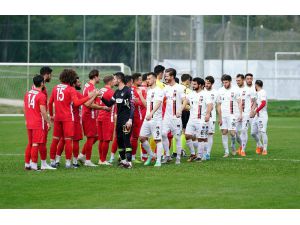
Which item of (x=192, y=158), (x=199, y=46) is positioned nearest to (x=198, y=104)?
(x=192, y=158)

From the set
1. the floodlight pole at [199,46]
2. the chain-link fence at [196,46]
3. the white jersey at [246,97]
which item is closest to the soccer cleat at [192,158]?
the white jersey at [246,97]

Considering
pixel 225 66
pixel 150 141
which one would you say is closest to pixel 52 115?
pixel 150 141

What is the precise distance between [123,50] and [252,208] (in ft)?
120

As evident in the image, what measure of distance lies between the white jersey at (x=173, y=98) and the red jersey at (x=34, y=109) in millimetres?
3070

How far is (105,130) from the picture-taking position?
17.7m

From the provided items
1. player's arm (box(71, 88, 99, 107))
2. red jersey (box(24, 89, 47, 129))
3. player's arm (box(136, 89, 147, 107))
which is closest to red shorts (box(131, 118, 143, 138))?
player's arm (box(136, 89, 147, 107))

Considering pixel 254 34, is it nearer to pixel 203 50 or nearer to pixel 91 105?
pixel 203 50

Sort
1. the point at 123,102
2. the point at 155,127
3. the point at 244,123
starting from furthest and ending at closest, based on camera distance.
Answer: the point at 244,123 → the point at 155,127 → the point at 123,102

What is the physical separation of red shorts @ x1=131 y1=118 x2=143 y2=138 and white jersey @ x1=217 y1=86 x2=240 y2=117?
2.84 m

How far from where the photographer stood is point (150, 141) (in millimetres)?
19531

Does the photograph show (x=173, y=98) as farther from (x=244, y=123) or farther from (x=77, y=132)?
(x=244, y=123)

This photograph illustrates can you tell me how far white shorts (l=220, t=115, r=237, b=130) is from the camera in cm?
2077

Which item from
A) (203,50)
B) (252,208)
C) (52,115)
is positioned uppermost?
(203,50)

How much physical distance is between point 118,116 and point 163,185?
10.9 ft
